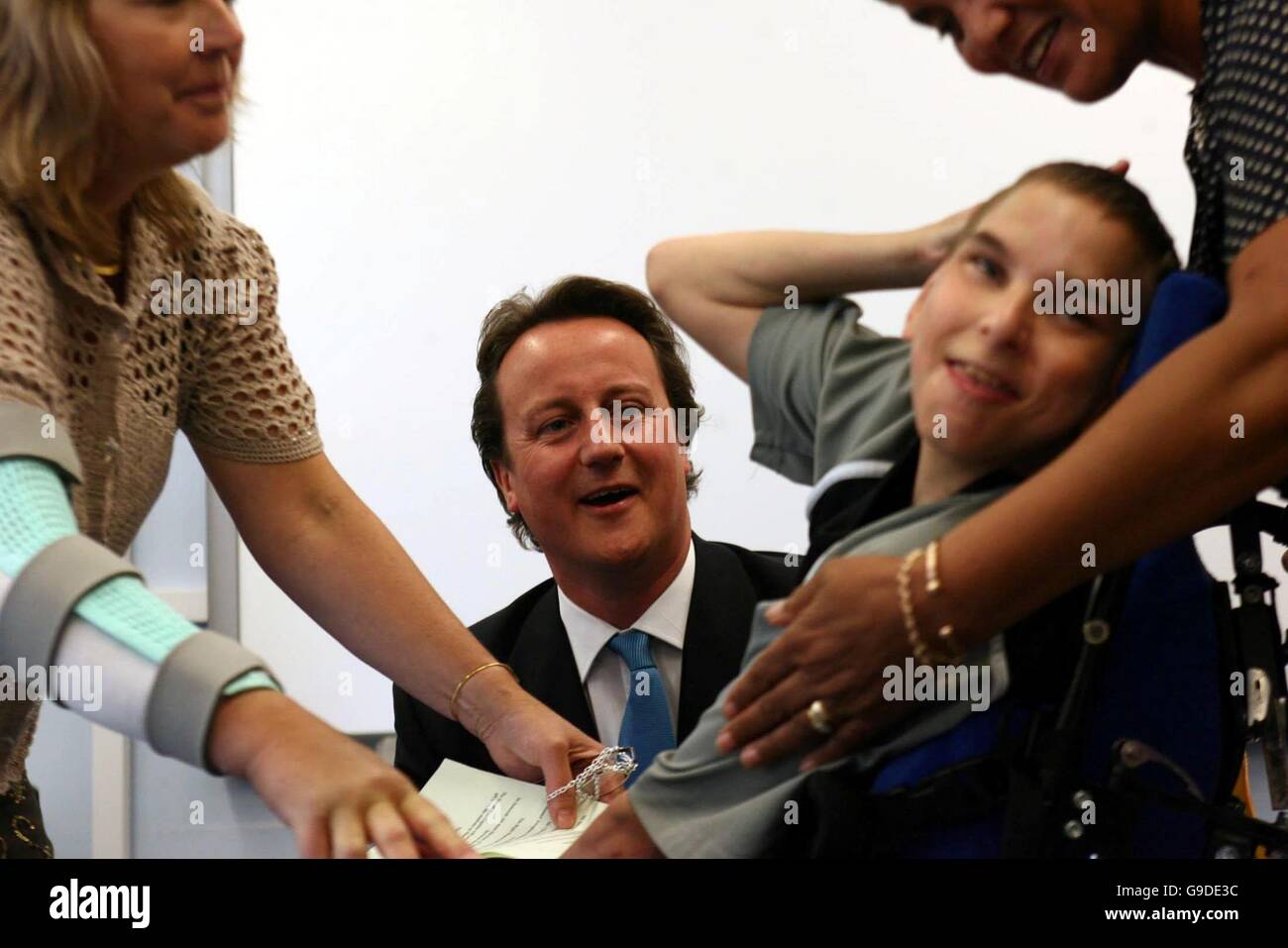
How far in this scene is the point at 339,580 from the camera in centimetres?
120

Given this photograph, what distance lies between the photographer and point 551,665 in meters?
1.20

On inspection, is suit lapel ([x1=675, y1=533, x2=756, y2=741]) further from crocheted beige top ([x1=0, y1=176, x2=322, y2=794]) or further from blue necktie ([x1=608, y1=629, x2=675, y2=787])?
crocheted beige top ([x1=0, y1=176, x2=322, y2=794])

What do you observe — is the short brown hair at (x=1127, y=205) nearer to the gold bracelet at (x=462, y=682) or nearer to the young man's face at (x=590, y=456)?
the young man's face at (x=590, y=456)

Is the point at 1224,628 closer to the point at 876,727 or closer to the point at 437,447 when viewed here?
the point at 876,727

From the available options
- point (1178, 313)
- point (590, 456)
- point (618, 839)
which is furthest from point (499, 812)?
point (1178, 313)

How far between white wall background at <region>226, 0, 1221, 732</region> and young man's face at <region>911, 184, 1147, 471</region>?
27 centimetres

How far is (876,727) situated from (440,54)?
72cm

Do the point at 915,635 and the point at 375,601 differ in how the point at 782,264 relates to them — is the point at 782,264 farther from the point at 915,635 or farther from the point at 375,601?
the point at 375,601

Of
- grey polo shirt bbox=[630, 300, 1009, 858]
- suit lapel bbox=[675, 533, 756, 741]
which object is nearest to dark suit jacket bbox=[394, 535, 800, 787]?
suit lapel bbox=[675, 533, 756, 741]

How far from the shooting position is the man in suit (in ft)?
3.73

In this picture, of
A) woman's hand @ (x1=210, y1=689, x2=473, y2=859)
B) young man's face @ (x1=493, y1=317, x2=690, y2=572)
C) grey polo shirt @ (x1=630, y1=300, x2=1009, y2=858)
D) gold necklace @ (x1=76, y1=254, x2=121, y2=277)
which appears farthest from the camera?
young man's face @ (x1=493, y1=317, x2=690, y2=572)

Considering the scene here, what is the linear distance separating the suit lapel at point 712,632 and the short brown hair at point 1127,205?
1.29 feet

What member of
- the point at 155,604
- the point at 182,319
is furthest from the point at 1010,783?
the point at 182,319

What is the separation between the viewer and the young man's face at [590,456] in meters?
1.14
